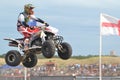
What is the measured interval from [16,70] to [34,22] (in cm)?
2636

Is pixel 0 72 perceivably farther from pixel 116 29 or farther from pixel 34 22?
pixel 34 22

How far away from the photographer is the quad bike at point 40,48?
20891 mm

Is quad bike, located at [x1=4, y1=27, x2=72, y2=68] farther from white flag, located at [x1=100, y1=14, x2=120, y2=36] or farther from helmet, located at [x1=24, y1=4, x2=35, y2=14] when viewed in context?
white flag, located at [x1=100, y1=14, x2=120, y2=36]

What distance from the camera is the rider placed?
70.4 ft

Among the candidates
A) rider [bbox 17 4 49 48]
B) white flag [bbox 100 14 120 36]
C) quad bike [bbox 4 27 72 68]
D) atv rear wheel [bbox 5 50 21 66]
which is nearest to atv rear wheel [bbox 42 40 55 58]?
quad bike [bbox 4 27 72 68]

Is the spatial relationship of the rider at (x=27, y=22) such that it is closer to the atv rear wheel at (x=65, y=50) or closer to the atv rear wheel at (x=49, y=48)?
the atv rear wheel at (x=49, y=48)

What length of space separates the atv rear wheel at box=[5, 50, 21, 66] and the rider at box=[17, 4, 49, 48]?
0.65 metres

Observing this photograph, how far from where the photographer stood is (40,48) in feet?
70.2

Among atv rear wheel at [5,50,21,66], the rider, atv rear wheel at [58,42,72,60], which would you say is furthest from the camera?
atv rear wheel at [5,50,21,66]

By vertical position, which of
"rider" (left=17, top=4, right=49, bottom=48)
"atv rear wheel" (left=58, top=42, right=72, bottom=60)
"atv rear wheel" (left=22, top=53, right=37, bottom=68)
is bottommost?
"atv rear wheel" (left=22, top=53, right=37, bottom=68)

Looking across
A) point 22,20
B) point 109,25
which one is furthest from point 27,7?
point 109,25

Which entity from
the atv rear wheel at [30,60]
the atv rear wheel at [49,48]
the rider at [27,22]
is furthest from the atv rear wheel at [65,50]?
the atv rear wheel at [30,60]

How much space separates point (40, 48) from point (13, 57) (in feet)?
5.40

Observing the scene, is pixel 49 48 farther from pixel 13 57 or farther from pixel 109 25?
pixel 109 25
